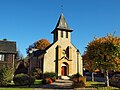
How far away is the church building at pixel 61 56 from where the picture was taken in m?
49.1

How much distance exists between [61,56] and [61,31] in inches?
242

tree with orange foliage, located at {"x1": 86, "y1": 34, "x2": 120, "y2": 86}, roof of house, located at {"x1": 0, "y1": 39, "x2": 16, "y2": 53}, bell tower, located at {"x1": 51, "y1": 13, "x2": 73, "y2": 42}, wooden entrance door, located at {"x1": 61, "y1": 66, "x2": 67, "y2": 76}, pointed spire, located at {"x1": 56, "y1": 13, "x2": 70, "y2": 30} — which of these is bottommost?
wooden entrance door, located at {"x1": 61, "y1": 66, "x2": 67, "y2": 76}

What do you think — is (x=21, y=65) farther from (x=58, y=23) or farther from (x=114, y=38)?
(x=114, y=38)

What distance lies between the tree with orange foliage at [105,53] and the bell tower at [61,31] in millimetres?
19918

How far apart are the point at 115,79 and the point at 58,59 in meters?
19.0

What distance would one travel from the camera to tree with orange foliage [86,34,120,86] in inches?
1173

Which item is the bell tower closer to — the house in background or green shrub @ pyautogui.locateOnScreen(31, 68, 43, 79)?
green shrub @ pyautogui.locateOnScreen(31, 68, 43, 79)

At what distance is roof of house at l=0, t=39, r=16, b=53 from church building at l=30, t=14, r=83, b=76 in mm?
7619

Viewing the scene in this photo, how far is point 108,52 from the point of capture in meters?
30.2

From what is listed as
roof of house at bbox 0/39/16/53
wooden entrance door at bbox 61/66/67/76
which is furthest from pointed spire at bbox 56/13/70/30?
roof of house at bbox 0/39/16/53

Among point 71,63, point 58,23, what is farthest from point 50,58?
point 58,23

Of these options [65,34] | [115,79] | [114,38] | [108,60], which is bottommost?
[115,79]

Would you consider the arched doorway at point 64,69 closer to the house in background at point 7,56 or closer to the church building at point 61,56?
the church building at point 61,56


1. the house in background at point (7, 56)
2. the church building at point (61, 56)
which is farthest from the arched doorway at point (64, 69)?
the house in background at point (7, 56)
